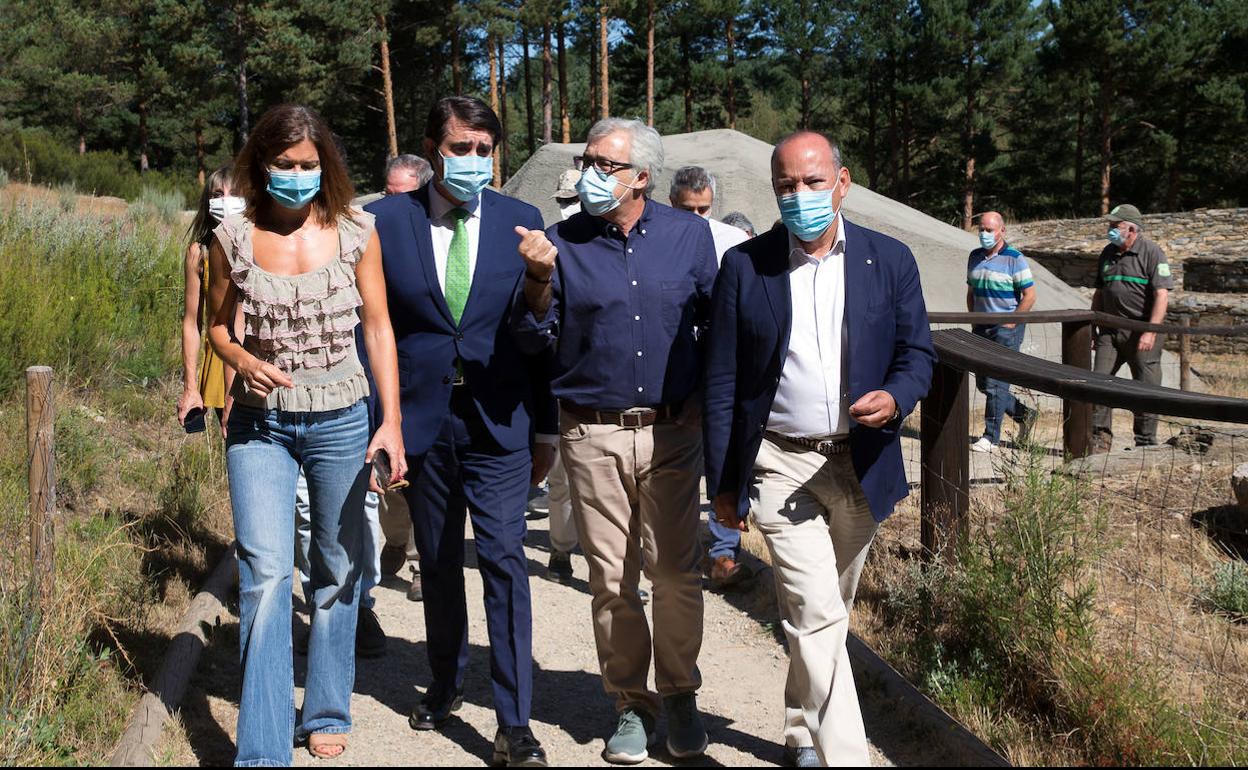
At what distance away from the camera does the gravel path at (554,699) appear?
14.6 feet

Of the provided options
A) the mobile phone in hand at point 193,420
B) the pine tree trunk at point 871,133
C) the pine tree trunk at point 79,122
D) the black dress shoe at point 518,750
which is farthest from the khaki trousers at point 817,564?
the pine tree trunk at point 79,122

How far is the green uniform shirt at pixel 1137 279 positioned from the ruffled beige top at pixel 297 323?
836cm

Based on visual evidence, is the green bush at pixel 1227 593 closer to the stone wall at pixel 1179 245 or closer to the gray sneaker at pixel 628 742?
the gray sneaker at pixel 628 742

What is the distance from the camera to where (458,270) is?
175 inches

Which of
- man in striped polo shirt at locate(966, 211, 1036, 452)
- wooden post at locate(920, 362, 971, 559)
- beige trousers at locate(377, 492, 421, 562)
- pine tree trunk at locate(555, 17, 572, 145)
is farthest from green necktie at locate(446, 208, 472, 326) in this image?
pine tree trunk at locate(555, 17, 572, 145)

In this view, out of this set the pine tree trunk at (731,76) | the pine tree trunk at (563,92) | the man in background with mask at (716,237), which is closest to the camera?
the man in background with mask at (716,237)

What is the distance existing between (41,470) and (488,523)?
1.74 m

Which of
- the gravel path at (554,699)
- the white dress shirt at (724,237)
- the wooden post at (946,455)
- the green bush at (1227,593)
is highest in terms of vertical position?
the white dress shirt at (724,237)

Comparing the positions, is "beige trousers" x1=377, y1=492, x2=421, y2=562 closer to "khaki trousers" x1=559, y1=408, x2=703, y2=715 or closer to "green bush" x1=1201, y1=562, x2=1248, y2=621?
"khaki trousers" x1=559, y1=408, x2=703, y2=715

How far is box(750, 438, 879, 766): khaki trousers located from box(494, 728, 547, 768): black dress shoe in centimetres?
88

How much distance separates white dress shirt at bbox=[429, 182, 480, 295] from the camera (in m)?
4.46

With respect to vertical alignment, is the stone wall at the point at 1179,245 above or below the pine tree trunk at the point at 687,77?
below

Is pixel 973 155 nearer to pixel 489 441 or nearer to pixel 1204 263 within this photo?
pixel 1204 263

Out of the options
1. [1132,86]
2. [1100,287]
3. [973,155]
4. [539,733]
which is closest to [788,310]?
[539,733]
